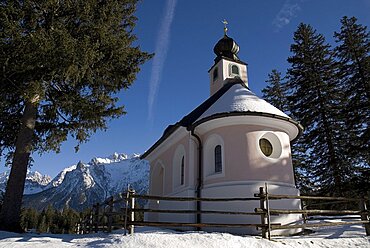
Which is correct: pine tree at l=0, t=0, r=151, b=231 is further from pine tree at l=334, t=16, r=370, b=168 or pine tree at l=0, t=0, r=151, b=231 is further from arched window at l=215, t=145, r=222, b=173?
Result: pine tree at l=334, t=16, r=370, b=168

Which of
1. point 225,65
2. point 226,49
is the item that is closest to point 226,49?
point 226,49

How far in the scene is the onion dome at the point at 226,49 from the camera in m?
22.8

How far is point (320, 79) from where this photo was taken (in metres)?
22.6

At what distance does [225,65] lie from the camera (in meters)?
21.6

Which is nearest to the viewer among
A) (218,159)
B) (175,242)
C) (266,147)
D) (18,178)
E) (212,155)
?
(175,242)

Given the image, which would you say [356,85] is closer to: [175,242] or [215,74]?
[215,74]

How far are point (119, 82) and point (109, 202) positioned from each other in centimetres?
564

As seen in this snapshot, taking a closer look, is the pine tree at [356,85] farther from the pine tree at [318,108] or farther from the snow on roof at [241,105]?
the snow on roof at [241,105]

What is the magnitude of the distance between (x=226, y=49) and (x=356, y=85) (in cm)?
942

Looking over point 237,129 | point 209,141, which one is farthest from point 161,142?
point 237,129

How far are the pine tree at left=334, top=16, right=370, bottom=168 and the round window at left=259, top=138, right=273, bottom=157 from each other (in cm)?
870

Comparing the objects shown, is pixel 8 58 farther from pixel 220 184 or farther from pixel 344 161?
pixel 344 161

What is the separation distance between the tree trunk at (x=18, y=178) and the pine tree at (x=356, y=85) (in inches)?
728

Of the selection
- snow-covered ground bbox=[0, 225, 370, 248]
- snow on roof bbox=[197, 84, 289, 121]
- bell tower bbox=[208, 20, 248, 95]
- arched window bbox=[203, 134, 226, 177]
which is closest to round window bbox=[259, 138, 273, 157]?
snow on roof bbox=[197, 84, 289, 121]
